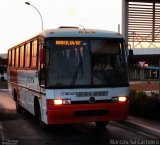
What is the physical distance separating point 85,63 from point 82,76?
0.36 meters

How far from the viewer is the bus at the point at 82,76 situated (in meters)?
14.3

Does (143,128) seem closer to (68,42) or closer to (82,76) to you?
(82,76)

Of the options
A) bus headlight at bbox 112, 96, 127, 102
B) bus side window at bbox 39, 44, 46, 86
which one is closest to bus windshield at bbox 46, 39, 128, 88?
bus side window at bbox 39, 44, 46, 86

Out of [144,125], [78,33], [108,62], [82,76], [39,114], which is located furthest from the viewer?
[39,114]

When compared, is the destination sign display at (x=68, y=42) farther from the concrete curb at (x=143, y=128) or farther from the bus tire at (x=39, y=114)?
the concrete curb at (x=143, y=128)

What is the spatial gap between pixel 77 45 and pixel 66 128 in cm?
303

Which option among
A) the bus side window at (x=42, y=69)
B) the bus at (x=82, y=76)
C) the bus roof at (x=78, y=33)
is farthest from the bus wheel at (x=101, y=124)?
the bus roof at (x=78, y=33)

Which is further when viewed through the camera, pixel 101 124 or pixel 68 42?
pixel 101 124

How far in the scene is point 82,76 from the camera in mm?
14523

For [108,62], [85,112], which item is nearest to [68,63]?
[108,62]

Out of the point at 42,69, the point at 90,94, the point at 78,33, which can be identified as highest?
the point at 78,33

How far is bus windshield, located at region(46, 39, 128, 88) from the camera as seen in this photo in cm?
1442

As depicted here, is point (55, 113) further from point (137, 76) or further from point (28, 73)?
point (137, 76)

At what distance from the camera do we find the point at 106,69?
48.4 feet
